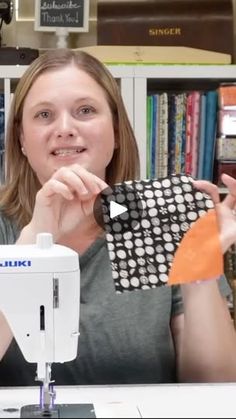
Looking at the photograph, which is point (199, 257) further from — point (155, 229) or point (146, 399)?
point (146, 399)

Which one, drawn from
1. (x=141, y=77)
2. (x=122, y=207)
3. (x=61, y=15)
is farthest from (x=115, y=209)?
(x=61, y=15)

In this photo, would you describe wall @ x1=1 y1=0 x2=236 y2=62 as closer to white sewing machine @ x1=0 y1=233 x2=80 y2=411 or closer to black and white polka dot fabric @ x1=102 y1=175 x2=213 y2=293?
black and white polka dot fabric @ x1=102 y1=175 x2=213 y2=293

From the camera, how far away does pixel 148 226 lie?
1098 mm

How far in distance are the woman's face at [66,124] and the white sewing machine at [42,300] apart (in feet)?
1.10

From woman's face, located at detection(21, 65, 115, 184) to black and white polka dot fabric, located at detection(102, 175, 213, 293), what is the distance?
0.55 feet

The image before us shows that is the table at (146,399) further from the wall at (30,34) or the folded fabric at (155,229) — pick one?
the wall at (30,34)

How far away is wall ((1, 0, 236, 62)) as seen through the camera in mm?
2322

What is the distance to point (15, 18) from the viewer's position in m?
2.33

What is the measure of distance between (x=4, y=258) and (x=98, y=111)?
0.46 meters

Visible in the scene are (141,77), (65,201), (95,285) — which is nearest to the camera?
(65,201)

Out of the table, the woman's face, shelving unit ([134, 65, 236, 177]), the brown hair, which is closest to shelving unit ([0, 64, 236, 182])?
shelving unit ([134, 65, 236, 177])

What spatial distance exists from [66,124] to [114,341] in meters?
0.42

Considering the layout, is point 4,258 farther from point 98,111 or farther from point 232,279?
point 232,279

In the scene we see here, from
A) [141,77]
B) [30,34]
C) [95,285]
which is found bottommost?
[95,285]
